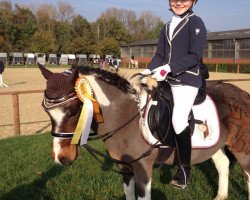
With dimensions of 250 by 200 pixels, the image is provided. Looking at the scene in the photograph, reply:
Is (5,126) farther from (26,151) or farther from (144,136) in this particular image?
(144,136)

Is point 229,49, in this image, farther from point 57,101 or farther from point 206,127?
point 57,101

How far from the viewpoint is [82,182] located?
5.04 meters

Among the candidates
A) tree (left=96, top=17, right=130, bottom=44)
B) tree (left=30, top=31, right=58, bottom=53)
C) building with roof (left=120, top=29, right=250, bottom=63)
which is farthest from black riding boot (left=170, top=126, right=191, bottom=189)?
tree (left=96, top=17, right=130, bottom=44)

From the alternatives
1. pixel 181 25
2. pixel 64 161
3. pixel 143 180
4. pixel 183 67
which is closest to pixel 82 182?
pixel 143 180

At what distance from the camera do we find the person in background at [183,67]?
3.36m

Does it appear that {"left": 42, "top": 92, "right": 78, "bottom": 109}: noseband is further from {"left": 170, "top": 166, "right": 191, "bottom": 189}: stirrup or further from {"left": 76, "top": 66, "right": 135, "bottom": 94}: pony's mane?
{"left": 170, "top": 166, "right": 191, "bottom": 189}: stirrup

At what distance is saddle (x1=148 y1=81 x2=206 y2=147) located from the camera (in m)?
3.34

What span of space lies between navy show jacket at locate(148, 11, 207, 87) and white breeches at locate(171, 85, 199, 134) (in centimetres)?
7

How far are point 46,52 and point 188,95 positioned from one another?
6962 centimetres

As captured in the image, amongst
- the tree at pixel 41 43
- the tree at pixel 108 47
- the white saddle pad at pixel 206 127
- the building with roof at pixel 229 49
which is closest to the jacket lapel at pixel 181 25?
the white saddle pad at pixel 206 127

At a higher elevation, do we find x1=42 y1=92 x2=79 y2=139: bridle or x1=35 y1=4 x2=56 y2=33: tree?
x1=35 y1=4 x2=56 y2=33: tree

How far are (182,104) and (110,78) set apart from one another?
75 centimetres

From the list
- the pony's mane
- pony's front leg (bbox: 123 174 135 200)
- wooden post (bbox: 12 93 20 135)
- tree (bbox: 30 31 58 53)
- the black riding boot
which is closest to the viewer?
the pony's mane

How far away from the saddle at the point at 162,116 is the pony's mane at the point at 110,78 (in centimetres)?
27
